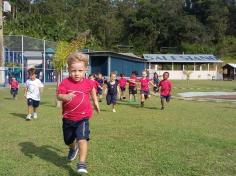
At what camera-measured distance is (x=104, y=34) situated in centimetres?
7894

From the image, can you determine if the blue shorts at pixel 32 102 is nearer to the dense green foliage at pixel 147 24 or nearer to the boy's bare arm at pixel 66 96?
the boy's bare arm at pixel 66 96

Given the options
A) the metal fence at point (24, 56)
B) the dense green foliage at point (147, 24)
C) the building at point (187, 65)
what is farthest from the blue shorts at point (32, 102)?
the dense green foliage at point (147, 24)

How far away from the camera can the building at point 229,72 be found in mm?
67694

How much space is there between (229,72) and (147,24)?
1929 cm

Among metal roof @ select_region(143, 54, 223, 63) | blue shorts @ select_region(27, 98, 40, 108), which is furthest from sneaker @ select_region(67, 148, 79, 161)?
metal roof @ select_region(143, 54, 223, 63)

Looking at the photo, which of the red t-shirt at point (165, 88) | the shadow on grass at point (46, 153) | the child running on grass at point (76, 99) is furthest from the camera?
the red t-shirt at point (165, 88)

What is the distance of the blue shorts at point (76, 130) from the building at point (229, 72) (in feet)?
210

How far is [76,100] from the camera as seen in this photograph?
5.82 m

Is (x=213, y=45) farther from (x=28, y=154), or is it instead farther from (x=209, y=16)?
(x=28, y=154)

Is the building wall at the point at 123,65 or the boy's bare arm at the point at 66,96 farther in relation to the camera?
the building wall at the point at 123,65

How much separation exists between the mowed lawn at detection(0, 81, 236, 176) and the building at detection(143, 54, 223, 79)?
5695 cm

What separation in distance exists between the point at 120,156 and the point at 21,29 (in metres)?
51.9

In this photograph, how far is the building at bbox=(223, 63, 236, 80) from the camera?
67.7 m

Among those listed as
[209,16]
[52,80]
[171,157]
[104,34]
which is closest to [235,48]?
[209,16]
